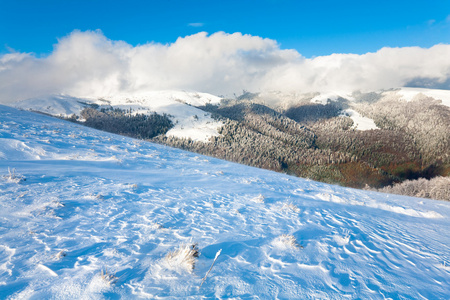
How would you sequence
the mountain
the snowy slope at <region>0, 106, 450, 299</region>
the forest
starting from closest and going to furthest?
the snowy slope at <region>0, 106, 450, 299</region>, the forest, the mountain

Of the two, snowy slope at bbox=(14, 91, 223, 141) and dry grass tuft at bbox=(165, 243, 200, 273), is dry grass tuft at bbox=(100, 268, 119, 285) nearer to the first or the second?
dry grass tuft at bbox=(165, 243, 200, 273)

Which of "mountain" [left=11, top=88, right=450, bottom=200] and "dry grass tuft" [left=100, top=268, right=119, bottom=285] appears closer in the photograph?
"dry grass tuft" [left=100, top=268, right=119, bottom=285]

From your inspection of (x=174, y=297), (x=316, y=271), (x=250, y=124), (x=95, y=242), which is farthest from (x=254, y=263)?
(x=250, y=124)

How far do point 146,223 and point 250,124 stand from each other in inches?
6883

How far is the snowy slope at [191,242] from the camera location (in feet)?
10.1

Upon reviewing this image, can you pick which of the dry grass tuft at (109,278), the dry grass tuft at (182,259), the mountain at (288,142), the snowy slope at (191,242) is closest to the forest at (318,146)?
the mountain at (288,142)

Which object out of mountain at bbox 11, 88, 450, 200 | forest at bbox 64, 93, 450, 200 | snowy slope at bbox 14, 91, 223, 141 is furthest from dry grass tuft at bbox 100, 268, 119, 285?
snowy slope at bbox 14, 91, 223, 141

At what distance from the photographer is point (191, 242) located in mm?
4363

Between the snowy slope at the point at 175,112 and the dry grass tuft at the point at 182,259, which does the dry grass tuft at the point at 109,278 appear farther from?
the snowy slope at the point at 175,112

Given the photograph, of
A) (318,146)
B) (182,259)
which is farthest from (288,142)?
(182,259)

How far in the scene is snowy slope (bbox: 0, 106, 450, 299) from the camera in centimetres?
309

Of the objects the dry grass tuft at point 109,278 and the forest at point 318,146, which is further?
the forest at point 318,146

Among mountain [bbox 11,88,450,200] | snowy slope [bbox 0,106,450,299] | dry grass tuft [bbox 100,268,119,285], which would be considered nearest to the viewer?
dry grass tuft [bbox 100,268,119,285]

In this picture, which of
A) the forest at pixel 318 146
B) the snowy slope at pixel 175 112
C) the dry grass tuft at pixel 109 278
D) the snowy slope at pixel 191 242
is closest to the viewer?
the dry grass tuft at pixel 109 278
